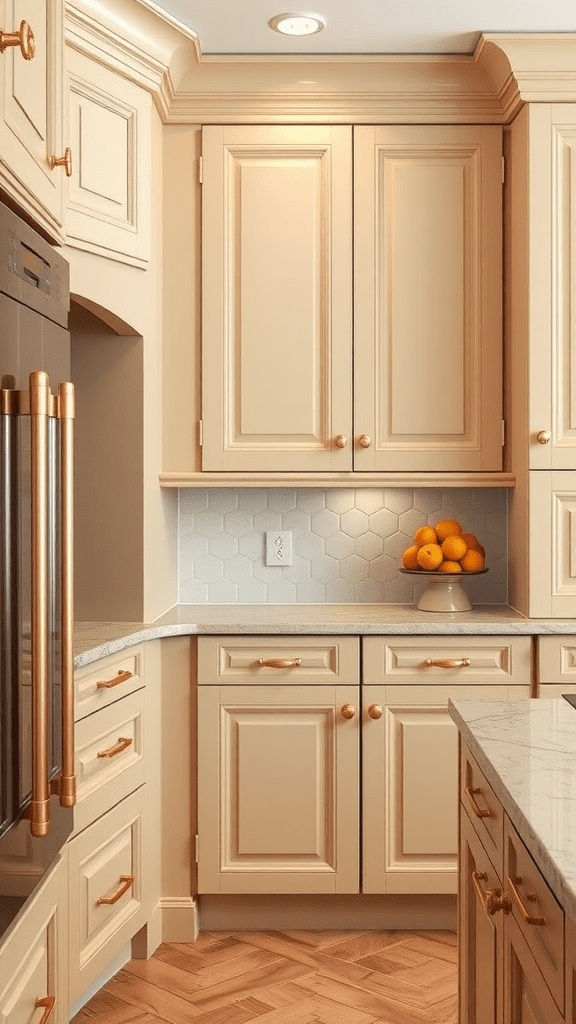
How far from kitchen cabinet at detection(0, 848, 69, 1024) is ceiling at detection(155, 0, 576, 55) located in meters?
2.26

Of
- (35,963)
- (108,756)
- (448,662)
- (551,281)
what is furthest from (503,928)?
(551,281)

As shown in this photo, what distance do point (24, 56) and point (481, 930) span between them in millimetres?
1561

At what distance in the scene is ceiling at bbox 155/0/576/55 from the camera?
268 cm

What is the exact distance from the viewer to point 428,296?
3.08 metres

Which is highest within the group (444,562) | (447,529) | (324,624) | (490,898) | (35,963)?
(447,529)

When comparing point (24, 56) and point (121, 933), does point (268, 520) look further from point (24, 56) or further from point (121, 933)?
point (24, 56)

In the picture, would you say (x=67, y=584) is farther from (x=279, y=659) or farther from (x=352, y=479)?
(x=352, y=479)

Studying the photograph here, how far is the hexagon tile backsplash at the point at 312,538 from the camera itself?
11.2 feet

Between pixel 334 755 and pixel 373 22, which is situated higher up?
pixel 373 22

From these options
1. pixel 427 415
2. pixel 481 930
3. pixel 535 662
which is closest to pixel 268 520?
pixel 427 415

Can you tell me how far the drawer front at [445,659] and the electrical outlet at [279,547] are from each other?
24.3 inches

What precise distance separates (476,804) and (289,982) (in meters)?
1.25

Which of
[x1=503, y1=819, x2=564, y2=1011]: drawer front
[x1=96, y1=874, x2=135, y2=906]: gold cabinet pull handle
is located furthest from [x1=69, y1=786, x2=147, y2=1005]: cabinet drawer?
[x1=503, y1=819, x2=564, y2=1011]: drawer front

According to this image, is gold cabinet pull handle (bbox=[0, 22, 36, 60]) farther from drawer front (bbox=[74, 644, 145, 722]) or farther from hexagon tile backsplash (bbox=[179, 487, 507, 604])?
hexagon tile backsplash (bbox=[179, 487, 507, 604])
